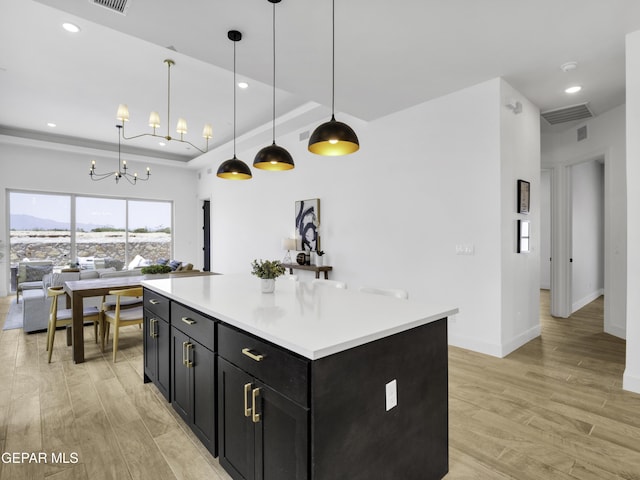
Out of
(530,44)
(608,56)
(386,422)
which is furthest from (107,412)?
(608,56)

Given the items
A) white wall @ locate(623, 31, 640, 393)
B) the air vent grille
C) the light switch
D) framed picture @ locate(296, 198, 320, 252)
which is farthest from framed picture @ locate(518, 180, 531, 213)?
the light switch

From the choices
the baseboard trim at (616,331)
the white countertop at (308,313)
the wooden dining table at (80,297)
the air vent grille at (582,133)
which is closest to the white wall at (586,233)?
the air vent grille at (582,133)

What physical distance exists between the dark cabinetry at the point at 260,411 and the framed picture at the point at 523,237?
3.47 metres

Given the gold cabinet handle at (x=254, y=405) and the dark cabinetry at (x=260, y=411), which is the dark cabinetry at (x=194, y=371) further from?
the gold cabinet handle at (x=254, y=405)

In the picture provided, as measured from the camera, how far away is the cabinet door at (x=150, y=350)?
8.73 ft

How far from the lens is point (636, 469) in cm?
185

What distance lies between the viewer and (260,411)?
4.70 ft

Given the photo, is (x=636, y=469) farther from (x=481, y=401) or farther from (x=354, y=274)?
(x=354, y=274)

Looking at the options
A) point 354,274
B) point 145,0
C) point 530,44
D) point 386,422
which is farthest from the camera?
point 354,274

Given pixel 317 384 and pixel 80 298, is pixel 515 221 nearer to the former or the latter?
pixel 317 384

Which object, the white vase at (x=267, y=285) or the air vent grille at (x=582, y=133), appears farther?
the air vent grille at (x=582, y=133)

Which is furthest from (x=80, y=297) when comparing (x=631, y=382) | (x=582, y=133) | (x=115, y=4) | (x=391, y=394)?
(x=582, y=133)

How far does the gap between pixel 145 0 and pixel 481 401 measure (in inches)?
150

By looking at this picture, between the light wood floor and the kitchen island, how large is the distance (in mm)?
329
